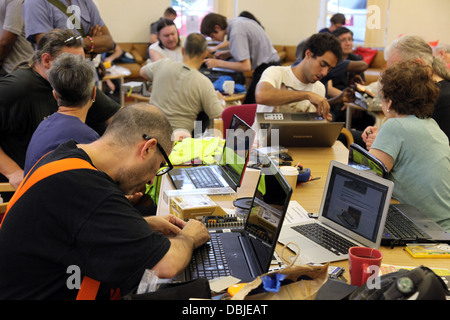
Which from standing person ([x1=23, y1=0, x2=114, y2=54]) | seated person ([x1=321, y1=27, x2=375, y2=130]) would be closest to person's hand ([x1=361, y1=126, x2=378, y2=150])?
standing person ([x1=23, y1=0, x2=114, y2=54])

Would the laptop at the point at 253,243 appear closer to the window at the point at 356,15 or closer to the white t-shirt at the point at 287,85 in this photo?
the white t-shirt at the point at 287,85

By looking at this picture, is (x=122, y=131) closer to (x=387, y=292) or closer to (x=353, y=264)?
(x=353, y=264)

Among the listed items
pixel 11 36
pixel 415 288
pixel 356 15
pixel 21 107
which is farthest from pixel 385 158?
pixel 356 15

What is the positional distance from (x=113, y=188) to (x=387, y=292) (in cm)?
81

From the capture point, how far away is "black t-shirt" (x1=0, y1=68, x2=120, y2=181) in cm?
273

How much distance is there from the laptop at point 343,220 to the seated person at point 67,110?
1.12m

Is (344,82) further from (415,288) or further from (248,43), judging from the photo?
(415,288)

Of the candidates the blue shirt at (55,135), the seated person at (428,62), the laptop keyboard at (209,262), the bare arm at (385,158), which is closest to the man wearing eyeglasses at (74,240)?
the laptop keyboard at (209,262)

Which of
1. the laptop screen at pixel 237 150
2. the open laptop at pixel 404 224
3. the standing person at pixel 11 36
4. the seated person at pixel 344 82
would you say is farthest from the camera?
the seated person at pixel 344 82

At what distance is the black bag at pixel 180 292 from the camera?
1.24 m

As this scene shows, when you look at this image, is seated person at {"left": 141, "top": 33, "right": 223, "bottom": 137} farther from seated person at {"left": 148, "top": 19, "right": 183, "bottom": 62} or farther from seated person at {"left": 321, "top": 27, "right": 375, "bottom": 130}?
seated person at {"left": 148, "top": 19, "right": 183, "bottom": 62}

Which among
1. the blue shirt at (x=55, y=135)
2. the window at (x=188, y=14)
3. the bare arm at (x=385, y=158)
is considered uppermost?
the window at (x=188, y=14)

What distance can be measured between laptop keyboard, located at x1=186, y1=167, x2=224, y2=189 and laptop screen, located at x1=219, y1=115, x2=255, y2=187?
0.28 feet
